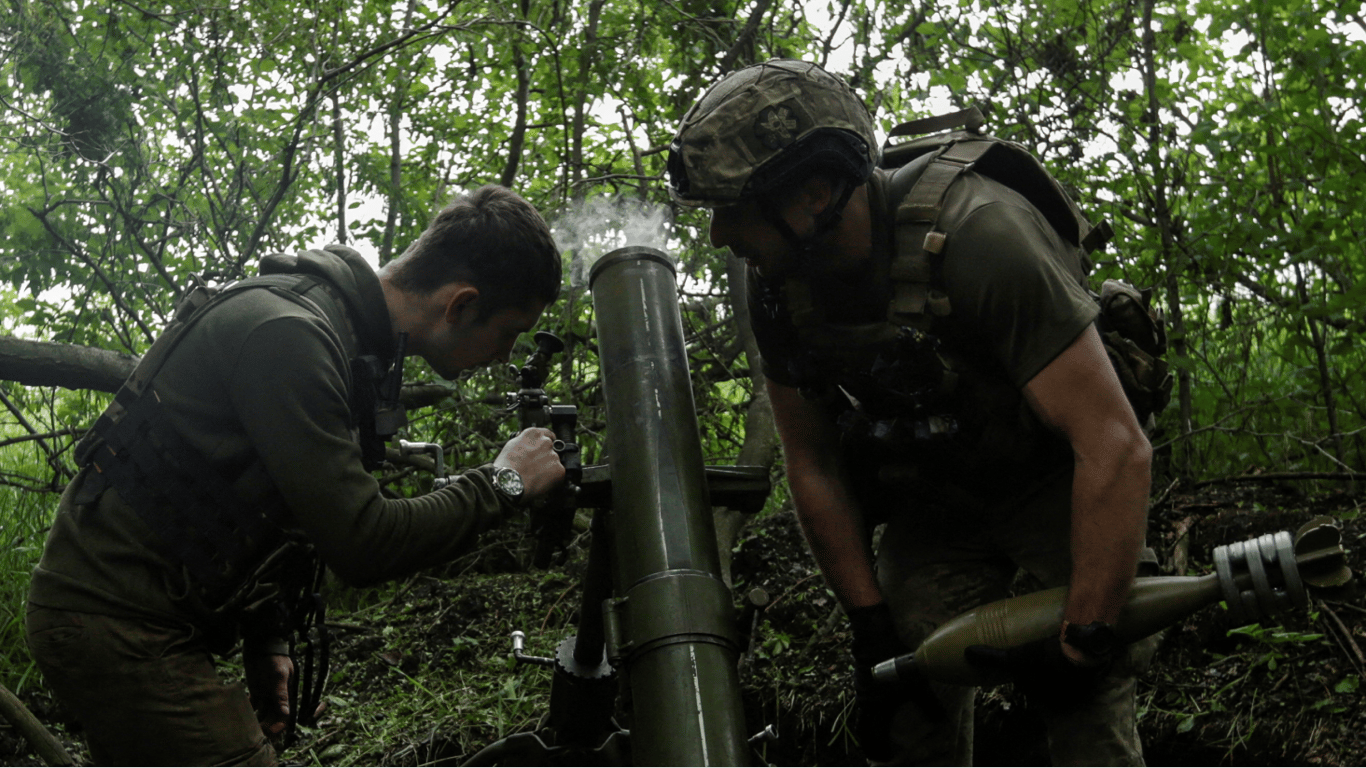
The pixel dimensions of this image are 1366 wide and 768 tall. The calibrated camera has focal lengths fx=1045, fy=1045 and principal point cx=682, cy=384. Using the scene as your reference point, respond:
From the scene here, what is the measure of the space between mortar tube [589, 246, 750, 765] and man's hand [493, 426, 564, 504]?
197 millimetres

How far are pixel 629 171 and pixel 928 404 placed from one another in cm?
402

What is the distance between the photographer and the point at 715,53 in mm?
5285

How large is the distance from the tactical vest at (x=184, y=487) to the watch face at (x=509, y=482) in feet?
1.24

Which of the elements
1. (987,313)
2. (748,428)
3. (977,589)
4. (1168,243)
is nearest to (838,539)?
(977,589)

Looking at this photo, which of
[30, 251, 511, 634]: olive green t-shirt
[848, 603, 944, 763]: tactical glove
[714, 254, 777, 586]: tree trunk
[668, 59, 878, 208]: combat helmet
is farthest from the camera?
[714, 254, 777, 586]: tree trunk

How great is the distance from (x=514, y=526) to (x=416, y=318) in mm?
3516

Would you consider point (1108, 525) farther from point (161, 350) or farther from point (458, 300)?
point (161, 350)

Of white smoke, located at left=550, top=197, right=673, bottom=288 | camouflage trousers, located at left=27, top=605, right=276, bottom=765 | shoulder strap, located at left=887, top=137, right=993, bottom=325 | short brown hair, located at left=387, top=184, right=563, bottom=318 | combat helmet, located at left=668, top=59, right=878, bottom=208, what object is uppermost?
white smoke, located at left=550, top=197, right=673, bottom=288

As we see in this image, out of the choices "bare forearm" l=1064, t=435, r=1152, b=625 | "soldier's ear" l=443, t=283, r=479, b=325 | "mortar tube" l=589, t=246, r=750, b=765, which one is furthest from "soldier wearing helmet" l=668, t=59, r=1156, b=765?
"soldier's ear" l=443, t=283, r=479, b=325

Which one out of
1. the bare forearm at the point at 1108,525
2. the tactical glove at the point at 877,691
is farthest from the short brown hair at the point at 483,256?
the bare forearm at the point at 1108,525

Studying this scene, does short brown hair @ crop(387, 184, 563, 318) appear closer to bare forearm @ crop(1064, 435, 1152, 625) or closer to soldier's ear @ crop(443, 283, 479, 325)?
soldier's ear @ crop(443, 283, 479, 325)

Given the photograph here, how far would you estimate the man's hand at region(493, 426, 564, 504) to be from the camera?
93.7 inches

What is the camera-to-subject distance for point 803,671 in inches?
162

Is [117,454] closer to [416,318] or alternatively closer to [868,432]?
[416,318]
